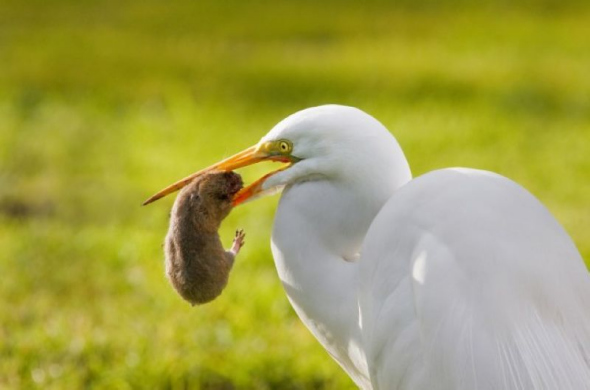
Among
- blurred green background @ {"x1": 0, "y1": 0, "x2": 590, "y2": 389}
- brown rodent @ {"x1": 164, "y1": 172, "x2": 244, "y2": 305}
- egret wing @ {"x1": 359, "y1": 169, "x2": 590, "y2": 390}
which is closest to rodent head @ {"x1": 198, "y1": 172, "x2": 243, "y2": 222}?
brown rodent @ {"x1": 164, "y1": 172, "x2": 244, "y2": 305}

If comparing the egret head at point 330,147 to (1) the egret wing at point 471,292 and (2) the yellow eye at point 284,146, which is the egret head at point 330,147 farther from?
(1) the egret wing at point 471,292

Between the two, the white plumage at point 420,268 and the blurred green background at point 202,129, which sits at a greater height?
the white plumage at point 420,268

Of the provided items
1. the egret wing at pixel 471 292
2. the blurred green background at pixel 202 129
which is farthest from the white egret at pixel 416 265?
the blurred green background at pixel 202 129

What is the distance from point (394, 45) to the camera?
34.1ft

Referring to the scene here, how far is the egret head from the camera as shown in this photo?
2674mm

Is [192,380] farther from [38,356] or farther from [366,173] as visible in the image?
[366,173]

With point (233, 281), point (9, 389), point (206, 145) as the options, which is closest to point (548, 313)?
point (9, 389)

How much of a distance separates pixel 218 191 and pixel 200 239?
0.12 meters

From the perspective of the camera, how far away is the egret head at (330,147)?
8.77 feet

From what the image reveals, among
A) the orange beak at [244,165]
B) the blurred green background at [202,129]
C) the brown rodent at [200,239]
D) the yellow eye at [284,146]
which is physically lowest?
the blurred green background at [202,129]

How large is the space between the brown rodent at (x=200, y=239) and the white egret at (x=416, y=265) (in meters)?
0.06

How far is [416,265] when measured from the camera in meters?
2.51

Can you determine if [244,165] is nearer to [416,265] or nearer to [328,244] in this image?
[328,244]

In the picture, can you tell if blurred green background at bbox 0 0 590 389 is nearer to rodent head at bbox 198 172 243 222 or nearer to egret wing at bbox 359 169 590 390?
rodent head at bbox 198 172 243 222
